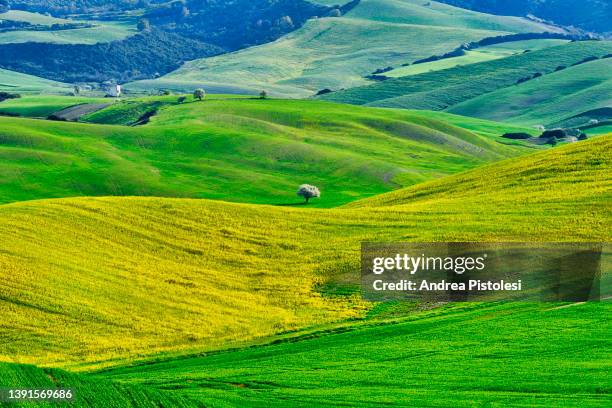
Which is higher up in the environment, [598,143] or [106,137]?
[598,143]

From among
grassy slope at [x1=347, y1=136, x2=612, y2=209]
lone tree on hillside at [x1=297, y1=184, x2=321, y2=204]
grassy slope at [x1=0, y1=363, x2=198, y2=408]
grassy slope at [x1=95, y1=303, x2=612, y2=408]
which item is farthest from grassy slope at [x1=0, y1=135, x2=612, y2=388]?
lone tree on hillside at [x1=297, y1=184, x2=321, y2=204]

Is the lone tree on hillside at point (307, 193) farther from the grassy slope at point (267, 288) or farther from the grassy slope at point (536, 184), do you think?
the grassy slope at point (267, 288)

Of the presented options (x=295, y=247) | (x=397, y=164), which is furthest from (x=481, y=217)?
(x=397, y=164)

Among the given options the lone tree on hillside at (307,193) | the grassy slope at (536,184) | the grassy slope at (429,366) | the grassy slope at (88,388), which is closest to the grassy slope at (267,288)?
the grassy slope at (429,366)

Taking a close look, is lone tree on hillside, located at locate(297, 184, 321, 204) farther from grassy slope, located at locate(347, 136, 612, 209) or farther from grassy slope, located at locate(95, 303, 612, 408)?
grassy slope, located at locate(95, 303, 612, 408)

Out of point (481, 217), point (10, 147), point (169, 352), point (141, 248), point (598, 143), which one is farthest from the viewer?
point (10, 147)

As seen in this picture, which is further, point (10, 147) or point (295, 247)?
point (10, 147)

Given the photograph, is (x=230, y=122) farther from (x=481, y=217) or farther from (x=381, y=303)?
(x=381, y=303)

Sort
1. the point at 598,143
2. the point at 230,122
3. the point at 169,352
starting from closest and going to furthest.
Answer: the point at 169,352, the point at 598,143, the point at 230,122
